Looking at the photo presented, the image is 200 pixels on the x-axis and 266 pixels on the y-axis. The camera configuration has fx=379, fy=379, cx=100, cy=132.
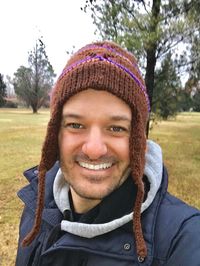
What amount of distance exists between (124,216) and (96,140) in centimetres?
38

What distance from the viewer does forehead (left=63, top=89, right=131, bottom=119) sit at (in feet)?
6.01

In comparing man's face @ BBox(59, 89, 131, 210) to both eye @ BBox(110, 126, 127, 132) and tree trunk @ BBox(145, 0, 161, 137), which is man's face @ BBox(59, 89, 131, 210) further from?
tree trunk @ BBox(145, 0, 161, 137)

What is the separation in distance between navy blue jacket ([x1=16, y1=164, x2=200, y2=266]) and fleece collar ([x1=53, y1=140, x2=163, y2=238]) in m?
0.03

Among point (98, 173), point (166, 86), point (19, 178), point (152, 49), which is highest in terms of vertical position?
point (152, 49)

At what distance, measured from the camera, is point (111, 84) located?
5.91 ft

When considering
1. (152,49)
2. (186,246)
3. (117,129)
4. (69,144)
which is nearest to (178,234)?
(186,246)

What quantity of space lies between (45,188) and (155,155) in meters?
0.70

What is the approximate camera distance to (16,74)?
6800cm

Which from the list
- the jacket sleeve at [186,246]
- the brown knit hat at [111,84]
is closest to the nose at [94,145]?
the brown knit hat at [111,84]

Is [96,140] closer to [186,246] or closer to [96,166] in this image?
[96,166]

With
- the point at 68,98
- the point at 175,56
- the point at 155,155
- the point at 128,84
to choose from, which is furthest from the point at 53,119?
the point at 175,56

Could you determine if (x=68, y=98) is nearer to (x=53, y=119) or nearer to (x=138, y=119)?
(x=53, y=119)

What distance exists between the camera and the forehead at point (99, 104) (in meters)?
1.83

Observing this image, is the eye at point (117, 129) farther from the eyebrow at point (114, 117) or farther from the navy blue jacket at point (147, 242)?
the navy blue jacket at point (147, 242)
